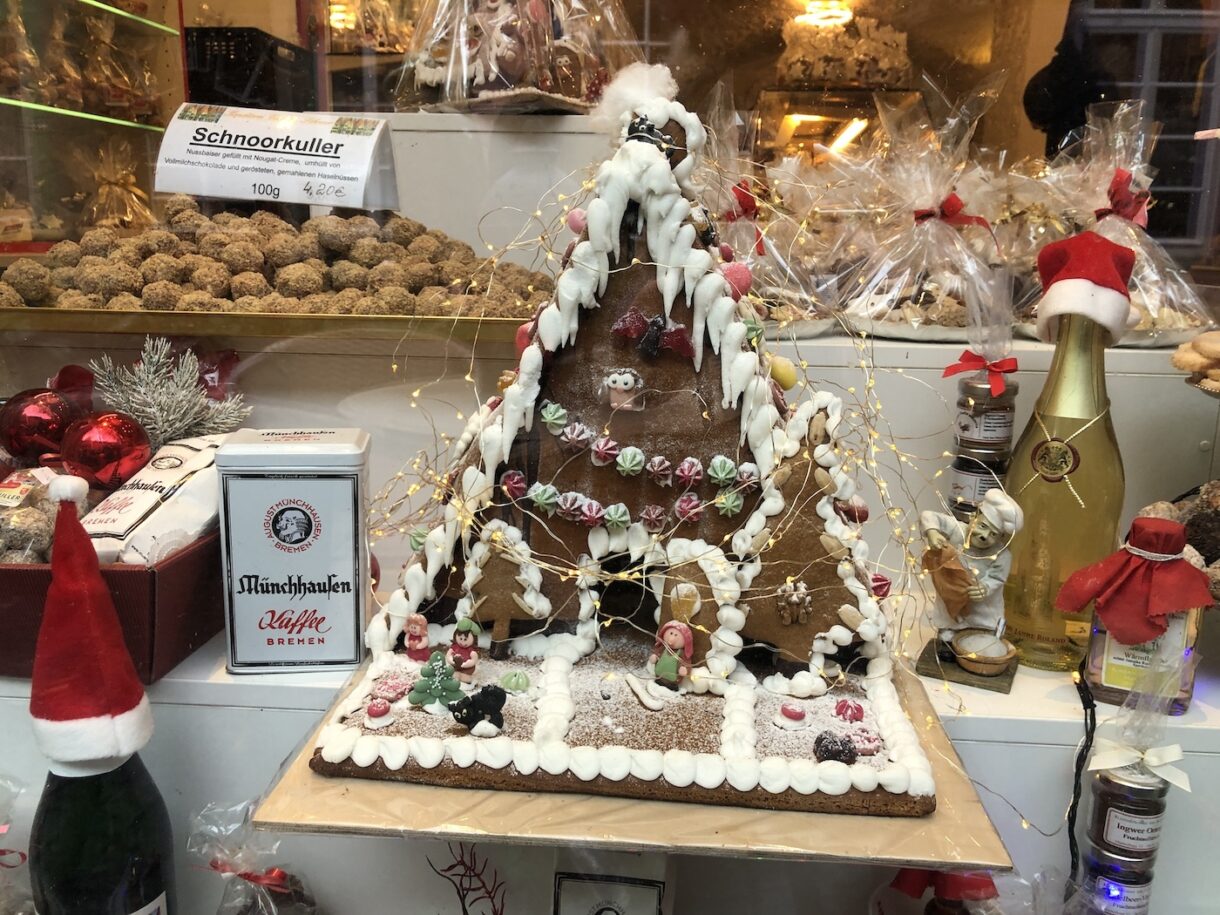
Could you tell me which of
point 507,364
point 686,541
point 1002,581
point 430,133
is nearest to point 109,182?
→ point 430,133

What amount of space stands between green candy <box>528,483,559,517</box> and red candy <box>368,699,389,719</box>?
232 mm

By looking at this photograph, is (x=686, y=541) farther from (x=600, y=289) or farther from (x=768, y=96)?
(x=768, y=96)

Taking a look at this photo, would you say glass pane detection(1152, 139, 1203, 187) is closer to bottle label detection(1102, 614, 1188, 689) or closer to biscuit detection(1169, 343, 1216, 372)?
biscuit detection(1169, 343, 1216, 372)

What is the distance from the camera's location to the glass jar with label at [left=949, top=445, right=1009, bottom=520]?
3.67 feet

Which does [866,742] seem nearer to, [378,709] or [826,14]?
[378,709]

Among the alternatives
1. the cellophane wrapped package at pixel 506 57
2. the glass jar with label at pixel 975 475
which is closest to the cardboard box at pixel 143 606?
the cellophane wrapped package at pixel 506 57

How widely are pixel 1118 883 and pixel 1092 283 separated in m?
0.64

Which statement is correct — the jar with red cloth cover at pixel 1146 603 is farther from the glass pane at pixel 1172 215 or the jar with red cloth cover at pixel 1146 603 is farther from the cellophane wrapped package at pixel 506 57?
the cellophane wrapped package at pixel 506 57

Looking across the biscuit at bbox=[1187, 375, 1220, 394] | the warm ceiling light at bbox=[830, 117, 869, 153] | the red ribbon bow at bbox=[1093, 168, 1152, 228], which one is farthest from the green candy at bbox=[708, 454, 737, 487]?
the warm ceiling light at bbox=[830, 117, 869, 153]

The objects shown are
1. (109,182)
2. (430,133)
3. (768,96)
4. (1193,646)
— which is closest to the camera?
(1193,646)

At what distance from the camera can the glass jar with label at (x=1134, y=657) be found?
0.95 m

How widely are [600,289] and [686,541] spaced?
0.84ft

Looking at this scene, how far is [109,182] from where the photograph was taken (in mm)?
1481

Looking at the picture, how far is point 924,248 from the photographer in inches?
53.1
